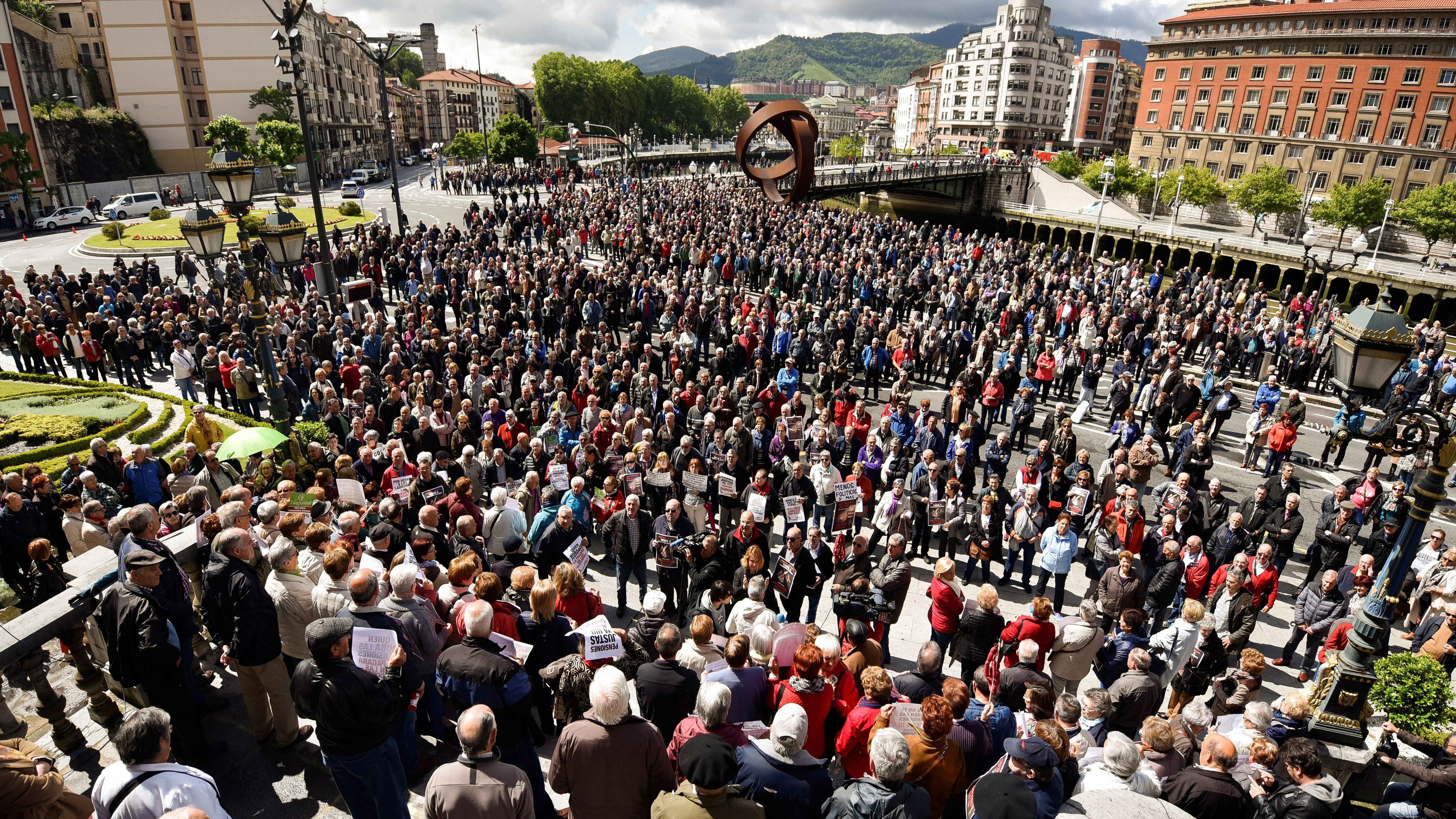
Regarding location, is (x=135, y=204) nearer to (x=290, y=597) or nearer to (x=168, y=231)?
(x=168, y=231)

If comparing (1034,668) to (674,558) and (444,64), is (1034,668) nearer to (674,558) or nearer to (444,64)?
(674,558)

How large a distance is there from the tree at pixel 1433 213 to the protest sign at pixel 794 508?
185 ft

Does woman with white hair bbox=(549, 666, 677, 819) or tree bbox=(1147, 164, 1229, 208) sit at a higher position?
tree bbox=(1147, 164, 1229, 208)

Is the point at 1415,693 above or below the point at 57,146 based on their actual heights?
below

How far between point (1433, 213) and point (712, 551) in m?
59.2

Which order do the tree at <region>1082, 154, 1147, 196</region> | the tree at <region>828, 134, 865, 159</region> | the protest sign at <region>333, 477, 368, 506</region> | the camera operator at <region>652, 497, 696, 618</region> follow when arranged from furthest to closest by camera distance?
1. the tree at <region>828, 134, 865, 159</region>
2. the tree at <region>1082, 154, 1147, 196</region>
3. the protest sign at <region>333, 477, 368, 506</region>
4. the camera operator at <region>652, 497, 696, 618</region>

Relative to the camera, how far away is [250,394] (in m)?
13.0

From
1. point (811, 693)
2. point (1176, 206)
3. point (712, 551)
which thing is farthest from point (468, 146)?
point (811, 693)

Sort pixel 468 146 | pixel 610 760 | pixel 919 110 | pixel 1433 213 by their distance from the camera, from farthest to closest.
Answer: pixel 919 110, pixel 468 146, pixel 1433 213, pixel 610 760

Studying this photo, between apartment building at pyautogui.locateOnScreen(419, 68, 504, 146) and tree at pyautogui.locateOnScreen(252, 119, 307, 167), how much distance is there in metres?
71.0

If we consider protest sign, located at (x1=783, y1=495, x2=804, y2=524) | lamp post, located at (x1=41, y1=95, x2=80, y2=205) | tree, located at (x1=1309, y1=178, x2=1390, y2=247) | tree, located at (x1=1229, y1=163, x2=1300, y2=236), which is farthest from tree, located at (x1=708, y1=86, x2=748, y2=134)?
protest sign, located at (x1=783, y1=495, x2=804, y2=524)

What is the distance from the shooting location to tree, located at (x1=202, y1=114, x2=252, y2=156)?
2147 inches

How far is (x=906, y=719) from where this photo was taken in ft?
14.9

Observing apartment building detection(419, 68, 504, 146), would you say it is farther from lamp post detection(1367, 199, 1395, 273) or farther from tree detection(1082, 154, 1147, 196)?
lamp post detection(1367, 199, 1395, 273)
